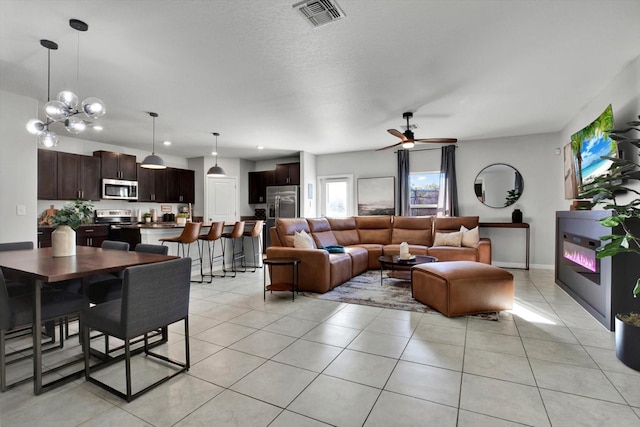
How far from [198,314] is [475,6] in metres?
3.91

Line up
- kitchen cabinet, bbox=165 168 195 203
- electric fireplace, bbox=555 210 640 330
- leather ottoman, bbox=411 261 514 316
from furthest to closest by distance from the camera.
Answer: kitchen cabinet, bbox=165 168 195 203, leather ottoman, bbox=411 261 514 316, electric fireplace, bbox=555 210 640 330

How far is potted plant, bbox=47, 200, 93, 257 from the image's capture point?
255 centimetres

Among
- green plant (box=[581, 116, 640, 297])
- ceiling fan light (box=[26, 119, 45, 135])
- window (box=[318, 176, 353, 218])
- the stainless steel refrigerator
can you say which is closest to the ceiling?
ceiling fan light (box=[26, 119, 45, 135])

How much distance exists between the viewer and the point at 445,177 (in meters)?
6.71

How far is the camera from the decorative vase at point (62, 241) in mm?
2547

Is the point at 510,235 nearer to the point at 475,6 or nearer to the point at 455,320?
the point at 455,320

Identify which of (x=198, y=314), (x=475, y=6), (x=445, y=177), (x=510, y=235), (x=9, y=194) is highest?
(x=475, y=6)

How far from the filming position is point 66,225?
8.59 ft

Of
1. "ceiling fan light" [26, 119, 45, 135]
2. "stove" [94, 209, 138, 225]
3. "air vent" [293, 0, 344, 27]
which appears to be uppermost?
"air vent" [293, 0, 344, 27]

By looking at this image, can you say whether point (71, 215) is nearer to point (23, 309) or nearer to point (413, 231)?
point (23, 309)

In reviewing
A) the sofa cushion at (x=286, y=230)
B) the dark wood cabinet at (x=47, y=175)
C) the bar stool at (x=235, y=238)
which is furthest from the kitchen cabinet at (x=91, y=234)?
the sofa cushion at (x=286, y=230)

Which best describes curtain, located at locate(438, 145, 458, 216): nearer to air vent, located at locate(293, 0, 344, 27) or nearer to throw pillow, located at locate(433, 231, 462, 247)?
throw pillow, located at locate(433, 231, 462, 247)

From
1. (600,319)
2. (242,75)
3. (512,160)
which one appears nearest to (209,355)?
(242,75)

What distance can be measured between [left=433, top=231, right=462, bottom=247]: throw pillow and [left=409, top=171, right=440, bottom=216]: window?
1173 mm
